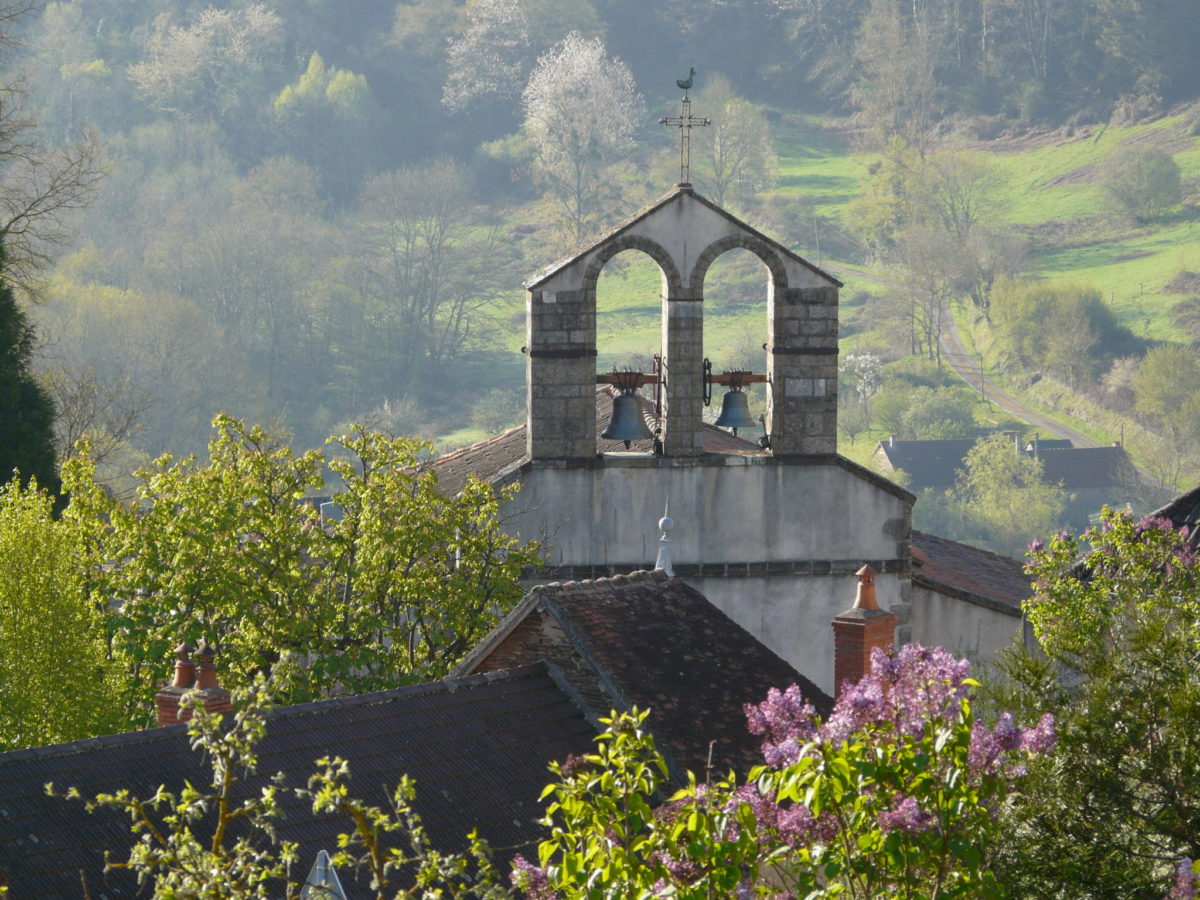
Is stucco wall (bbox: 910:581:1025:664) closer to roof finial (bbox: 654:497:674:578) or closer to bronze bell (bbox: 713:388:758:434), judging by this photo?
bronze bell (bbox: 713:388:758:434)

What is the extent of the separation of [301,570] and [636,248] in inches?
183

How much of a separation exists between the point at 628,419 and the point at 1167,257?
9007cm

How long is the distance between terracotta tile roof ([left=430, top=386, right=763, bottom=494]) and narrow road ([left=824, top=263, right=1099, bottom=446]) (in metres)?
70.8

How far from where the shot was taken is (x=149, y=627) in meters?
19.0

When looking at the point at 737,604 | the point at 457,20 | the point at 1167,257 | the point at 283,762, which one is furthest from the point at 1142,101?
the point at 283,762

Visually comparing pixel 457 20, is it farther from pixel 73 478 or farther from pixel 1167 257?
pixel 73 478

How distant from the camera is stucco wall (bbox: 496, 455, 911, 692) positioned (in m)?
21.2

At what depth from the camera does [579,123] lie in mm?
121500

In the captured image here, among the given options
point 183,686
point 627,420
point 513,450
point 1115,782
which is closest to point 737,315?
point 513,450

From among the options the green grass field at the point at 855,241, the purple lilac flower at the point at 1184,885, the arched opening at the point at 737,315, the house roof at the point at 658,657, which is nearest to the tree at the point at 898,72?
the green grass field at the point at 855,241

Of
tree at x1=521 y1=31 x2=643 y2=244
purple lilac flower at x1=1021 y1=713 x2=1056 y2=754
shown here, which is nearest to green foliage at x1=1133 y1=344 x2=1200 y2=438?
tree at x1=521 y1=31 x2=643 y2=244

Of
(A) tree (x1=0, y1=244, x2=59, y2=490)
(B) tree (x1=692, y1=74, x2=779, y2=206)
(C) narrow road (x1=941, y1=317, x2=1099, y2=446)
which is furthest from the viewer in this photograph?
(B) tree (x1=692, y1=74, x2=779, y2=206)

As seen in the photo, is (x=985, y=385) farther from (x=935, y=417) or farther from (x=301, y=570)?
(x=301, y=570)

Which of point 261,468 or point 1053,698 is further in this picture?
point 261,468
